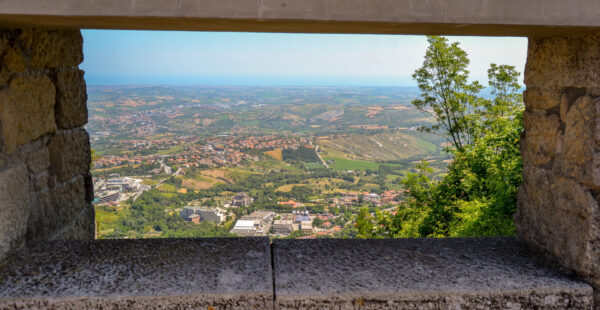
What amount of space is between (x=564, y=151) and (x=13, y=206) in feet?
7.37

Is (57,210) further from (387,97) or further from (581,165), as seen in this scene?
(387,97)

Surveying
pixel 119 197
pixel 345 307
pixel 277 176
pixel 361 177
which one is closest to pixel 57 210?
pixel 345 307

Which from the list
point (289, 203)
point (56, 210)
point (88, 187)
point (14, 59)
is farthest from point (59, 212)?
point (289, 203)

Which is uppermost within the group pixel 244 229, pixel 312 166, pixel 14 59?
pixel 14 59

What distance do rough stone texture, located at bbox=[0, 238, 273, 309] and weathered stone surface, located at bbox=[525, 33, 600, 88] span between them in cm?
141

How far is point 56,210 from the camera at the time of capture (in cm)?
213

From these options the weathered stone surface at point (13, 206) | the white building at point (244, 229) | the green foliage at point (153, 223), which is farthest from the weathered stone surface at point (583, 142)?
Result: the white building at point (244, 229)

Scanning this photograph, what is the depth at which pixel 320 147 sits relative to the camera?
86.6 ft

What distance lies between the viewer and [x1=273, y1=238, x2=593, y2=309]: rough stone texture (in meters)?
1.52

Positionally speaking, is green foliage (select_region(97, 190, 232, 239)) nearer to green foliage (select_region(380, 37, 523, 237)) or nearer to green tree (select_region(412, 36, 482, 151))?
green foliage (select_region(380, 37, 523, 237))

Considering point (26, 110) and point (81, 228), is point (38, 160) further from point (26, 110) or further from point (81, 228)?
point (81, 228)

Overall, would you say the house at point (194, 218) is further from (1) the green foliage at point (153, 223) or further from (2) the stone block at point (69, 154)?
(2) the stone block at point (69, 154)

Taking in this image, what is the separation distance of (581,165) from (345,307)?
3.45 ft

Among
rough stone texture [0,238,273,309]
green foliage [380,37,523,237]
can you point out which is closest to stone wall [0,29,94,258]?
rough stone texture [0,238,273,309]
